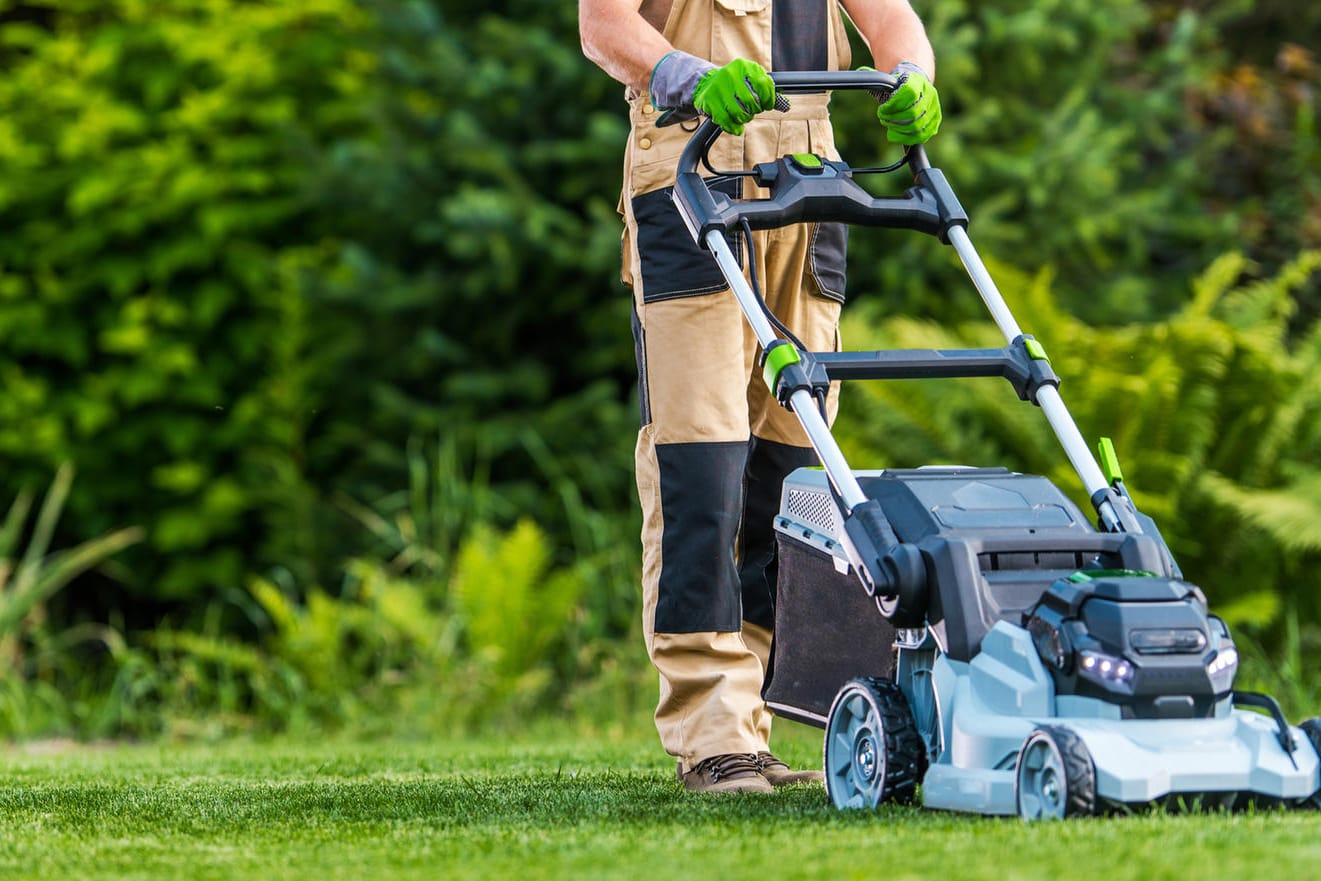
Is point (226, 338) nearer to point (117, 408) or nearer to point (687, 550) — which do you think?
point (117, 408)

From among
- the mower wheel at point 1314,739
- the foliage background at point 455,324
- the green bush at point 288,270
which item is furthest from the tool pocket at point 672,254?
the green bush at point 288,270

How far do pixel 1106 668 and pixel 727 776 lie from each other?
0.95 metres

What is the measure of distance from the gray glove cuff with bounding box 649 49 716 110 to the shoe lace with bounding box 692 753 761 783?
3.80 ft

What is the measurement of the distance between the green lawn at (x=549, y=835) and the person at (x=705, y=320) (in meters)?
0.21

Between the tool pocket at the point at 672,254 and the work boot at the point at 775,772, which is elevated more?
the tool pocket at the point at 672,254

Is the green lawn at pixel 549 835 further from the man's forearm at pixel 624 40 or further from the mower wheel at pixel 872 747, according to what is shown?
the man's forearm at pixel 624 40

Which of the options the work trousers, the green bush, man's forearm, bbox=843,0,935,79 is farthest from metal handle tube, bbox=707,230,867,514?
the green bush

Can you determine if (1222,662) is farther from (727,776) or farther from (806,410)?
(727,776)

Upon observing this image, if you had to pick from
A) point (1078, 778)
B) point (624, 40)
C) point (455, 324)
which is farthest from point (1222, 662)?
point (455, 324)

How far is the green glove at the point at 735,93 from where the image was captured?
9.71ft

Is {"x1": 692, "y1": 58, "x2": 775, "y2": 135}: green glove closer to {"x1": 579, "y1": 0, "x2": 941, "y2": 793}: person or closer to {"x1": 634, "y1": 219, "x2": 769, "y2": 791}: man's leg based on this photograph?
{"x1": 579, "y1": 0, "x2": 941, "y2": 793}: person

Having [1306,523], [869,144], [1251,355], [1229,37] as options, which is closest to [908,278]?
[869,144]

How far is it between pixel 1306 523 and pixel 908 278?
2.19 m

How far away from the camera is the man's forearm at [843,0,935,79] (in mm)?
3502
